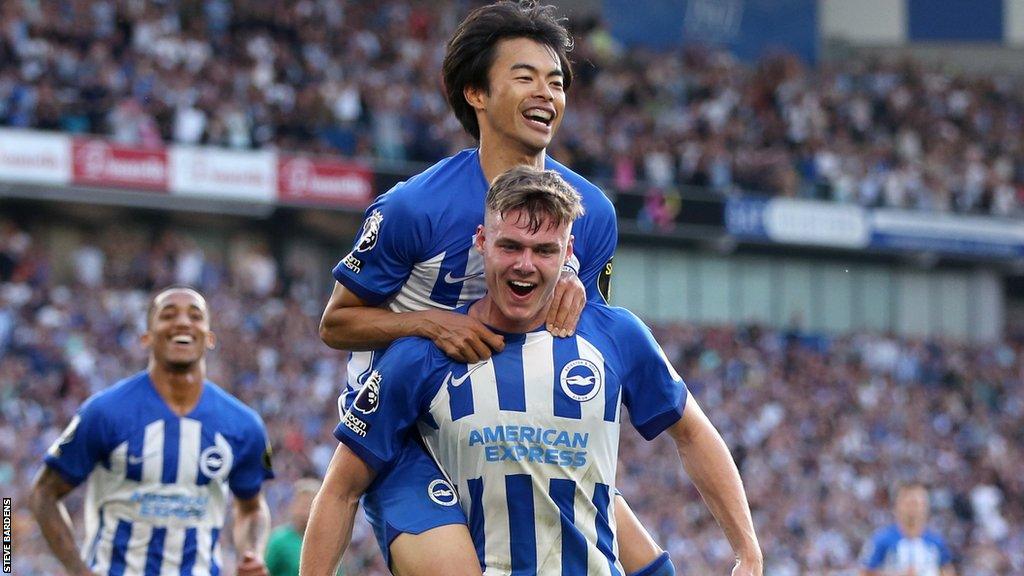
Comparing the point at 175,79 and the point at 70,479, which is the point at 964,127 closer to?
the point at 175,79

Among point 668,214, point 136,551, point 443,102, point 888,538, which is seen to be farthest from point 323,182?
point 136,551

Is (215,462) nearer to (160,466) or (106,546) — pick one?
(160,466)

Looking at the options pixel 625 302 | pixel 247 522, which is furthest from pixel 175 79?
pixel 247 522

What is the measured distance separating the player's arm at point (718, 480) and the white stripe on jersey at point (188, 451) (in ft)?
11.5

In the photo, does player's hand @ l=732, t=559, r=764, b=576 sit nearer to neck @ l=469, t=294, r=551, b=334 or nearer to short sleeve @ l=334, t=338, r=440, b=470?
neck @ l=469, t=294, r=551, b=334

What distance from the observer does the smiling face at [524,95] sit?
4.97 metres

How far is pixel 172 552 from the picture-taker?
757 centimetres

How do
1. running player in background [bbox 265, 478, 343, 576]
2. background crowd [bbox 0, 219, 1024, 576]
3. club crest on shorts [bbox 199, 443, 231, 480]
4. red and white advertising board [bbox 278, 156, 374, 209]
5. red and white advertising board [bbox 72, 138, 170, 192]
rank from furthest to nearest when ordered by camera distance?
red and white advertising board [bbox 278, 156, 374, 209]
red and white advertising board [bbox 72, 138, 170, 192]
background crowd [bbox 0, 219, 1024, 576]
running player in background [bbox 265, 478, 343, 576]
club crest on shorts [bbox 199, 443, 231, 480]

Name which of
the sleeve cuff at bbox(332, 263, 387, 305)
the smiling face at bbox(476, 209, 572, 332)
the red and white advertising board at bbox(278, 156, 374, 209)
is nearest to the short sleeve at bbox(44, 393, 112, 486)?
the sleeve cuff at bbox(332, 263, 387, 305)

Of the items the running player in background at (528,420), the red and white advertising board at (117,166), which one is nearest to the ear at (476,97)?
the running player in background at (528,420)

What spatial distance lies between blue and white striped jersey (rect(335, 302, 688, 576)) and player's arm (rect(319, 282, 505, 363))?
43 millimetres

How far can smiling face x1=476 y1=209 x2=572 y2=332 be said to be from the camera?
439cm

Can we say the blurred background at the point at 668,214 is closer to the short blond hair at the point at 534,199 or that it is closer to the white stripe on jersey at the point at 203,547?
the white stripe on jersey at the point at 203,547

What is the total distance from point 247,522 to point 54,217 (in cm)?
1908
